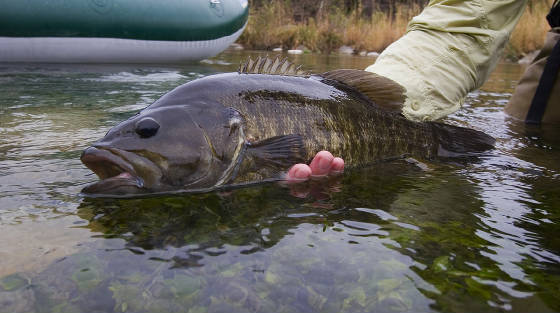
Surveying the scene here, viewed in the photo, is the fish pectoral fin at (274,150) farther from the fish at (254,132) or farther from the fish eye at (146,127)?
the fish eye at (146,127)

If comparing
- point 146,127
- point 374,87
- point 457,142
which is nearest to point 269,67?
point 374,87

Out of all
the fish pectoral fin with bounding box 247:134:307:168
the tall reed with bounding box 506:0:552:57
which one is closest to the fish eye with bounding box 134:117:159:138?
the fish pectoral fin with bounding box 247:134:307:168

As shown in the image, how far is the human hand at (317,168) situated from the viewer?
2637 mm

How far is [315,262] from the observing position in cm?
166

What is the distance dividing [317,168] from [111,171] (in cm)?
117

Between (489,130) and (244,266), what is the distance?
12.2 ft

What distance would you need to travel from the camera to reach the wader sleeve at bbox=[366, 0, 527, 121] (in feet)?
12.5

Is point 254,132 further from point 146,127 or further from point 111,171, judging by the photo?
point 111,171

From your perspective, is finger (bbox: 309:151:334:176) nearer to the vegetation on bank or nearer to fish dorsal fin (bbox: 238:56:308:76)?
fish dorsal fin (bbox: 238:56:308:76)

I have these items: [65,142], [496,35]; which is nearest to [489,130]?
[496,35]

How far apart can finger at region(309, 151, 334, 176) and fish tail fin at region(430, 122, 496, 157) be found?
1085 millimetres

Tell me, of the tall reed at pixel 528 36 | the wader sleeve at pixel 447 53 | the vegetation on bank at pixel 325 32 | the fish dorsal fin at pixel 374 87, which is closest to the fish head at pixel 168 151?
the fish dorsal fin at pixel 374 87

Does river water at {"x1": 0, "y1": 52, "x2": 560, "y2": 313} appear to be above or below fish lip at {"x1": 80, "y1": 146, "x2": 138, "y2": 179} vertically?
below

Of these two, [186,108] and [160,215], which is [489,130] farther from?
[160,215]
